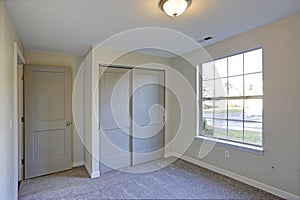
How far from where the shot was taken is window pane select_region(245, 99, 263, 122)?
109 inches

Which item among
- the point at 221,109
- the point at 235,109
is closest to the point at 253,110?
the point at 235,109

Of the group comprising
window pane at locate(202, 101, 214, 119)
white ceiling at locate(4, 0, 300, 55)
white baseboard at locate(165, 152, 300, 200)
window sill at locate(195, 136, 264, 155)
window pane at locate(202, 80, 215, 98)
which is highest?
white ceiling at locate(4, 0, 300, 55)

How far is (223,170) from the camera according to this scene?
3.21 meters

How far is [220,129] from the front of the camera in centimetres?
341

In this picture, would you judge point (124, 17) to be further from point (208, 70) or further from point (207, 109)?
point (207, 109)

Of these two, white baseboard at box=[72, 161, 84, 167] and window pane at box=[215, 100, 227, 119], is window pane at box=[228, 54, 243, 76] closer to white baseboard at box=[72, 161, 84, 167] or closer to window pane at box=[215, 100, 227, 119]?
window pane at box=[215, 100, 227, 119]

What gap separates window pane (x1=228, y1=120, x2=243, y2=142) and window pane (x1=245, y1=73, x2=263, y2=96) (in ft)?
1.76

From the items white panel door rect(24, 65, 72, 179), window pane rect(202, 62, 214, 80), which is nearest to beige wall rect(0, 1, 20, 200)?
white panel door rect(24, 65, 72, 179)

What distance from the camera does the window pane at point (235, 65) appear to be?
3.07 metres

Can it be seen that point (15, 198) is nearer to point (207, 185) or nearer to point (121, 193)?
point (121, 193)

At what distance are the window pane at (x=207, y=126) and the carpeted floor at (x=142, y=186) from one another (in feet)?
2.33

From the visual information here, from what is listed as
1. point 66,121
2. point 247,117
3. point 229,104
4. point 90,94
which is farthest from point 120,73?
point 247,117

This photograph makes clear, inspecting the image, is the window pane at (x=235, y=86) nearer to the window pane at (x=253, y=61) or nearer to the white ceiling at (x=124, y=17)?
the window pane at (x=253, y=61)

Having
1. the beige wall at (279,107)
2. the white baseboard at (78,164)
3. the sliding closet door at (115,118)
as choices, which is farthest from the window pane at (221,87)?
the white baseboard at (78,164)
